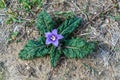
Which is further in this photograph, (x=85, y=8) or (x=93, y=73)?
(x=85, y=8)

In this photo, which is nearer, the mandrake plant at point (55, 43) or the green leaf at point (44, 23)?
the mandrake plant at point (55, 43)

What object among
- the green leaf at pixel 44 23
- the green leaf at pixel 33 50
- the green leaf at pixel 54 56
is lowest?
the green leaf at pixel 54 56

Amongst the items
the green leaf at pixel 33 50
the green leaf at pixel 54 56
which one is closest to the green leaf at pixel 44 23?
the green leaf at pixel 33 50

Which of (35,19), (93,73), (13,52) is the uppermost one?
(35,19)

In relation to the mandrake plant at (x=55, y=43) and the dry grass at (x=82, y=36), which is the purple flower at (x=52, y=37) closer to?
the mandrake plant at (x=55, y=43)

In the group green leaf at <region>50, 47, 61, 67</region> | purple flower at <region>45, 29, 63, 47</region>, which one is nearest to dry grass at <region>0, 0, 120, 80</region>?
green leaf at <region>50, 47, 61, 67</region>

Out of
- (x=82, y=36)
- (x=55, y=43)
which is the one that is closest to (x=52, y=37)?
(x=55, y=43)

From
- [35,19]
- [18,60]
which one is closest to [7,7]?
[35,19]

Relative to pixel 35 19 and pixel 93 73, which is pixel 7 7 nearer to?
pixel 35 19

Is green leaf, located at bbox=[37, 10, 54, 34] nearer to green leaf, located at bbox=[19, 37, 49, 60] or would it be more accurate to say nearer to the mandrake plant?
the mandrake plant
